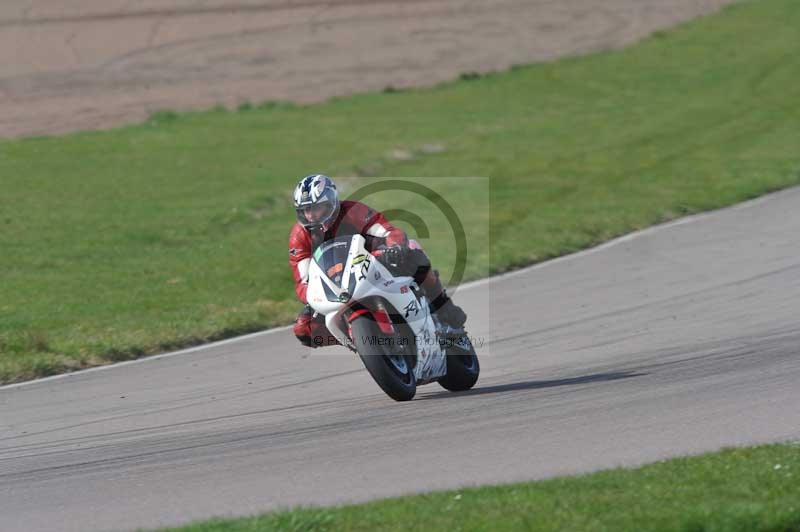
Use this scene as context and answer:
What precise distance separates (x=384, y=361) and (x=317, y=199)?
1272 mm

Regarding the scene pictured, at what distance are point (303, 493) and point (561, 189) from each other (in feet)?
45.3

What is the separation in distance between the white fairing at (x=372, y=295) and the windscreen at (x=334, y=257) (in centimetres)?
3

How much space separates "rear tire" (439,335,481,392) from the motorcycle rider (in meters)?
0.27

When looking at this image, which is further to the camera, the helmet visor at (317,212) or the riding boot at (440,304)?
the riding boot at (440,304)

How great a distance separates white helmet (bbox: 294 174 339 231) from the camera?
9.15m

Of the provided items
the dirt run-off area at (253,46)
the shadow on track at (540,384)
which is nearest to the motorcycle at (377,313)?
the shadow on track at (540,384)

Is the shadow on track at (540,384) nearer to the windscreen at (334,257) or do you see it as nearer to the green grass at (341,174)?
the windscreen at (334,257)

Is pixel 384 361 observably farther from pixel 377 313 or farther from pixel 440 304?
pixel 440 304

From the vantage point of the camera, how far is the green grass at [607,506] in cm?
583

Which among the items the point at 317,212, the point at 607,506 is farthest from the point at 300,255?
the point at 607,506

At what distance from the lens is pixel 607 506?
6039 mm

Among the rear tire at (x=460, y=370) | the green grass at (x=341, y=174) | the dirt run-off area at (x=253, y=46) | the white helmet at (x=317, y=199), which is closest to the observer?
the white helmet at (x=317, y=199)

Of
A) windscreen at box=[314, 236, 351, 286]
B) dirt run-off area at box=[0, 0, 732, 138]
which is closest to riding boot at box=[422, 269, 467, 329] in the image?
windscreen at box=[314, 236, 351, 286]

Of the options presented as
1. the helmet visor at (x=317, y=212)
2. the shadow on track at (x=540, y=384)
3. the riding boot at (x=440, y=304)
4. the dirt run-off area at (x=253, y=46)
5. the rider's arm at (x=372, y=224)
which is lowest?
the shadow on track at (x=540, y=384)
